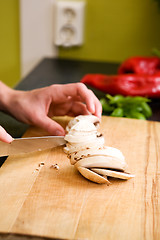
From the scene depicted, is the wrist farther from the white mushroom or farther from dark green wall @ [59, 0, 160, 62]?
dark green wall @ [59, 0, 160, 62]

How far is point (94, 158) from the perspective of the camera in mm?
884

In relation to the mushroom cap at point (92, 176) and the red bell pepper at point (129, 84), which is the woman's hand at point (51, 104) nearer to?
the mushroom cap at point (92, 176)

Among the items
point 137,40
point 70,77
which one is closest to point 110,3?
point 137,40

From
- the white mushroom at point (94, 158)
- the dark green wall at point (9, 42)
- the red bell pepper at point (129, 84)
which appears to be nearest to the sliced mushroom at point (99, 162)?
the white mushroom at point (94, 158)

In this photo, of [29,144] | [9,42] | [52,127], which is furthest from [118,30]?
[29,144]

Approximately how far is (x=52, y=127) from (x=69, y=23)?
1.09 m

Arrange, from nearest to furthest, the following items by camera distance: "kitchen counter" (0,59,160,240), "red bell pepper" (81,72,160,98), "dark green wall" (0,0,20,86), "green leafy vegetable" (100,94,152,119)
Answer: "kitchen counter" (0,59,160,240) → "green leafy vegetable" (100,94,152,119) → "red bell pepper" (81,72,160,98) → "dark green wall" (0,0,20,86)

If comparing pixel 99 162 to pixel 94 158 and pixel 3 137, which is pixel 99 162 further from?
pixel 3 137

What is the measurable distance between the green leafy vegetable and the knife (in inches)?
13.4

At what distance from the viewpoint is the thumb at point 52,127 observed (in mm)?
1098

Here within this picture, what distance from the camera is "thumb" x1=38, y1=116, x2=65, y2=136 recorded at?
3.60 feet

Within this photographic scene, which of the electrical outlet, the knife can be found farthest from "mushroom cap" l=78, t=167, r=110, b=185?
the electrical outlet

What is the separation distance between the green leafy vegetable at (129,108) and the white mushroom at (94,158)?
1.21 ft

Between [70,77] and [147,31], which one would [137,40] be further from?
Result: [70,77]
